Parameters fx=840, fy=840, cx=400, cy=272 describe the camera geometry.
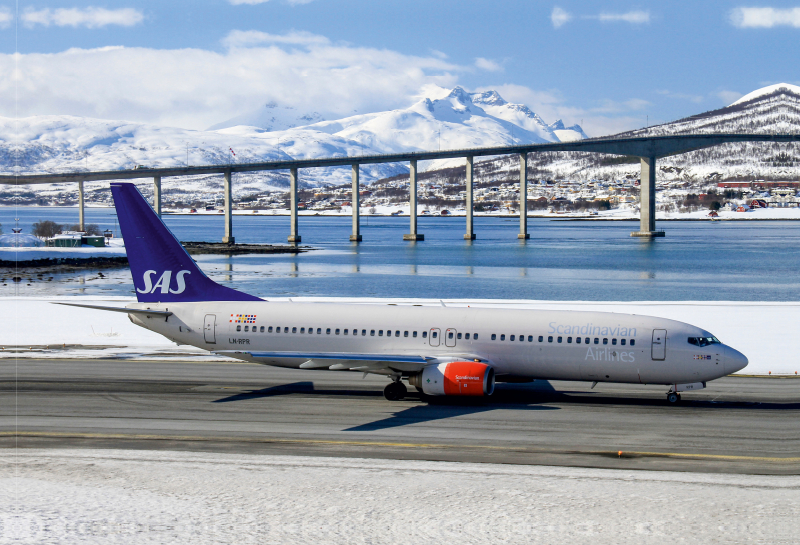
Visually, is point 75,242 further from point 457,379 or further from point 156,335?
point 457,379

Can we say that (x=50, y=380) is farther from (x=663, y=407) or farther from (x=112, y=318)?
(x=663, y=407)

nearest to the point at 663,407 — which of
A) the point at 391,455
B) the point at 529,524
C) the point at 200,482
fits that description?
the point at 391,455

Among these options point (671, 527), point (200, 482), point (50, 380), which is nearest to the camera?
point (671, 527)

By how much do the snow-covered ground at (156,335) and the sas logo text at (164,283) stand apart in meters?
7.99

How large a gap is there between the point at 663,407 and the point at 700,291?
3159 inches

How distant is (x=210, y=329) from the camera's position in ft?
129

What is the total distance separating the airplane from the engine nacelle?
0.04 m

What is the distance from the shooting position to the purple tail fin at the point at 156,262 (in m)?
A: 40.9

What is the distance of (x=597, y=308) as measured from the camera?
7062 centimetres

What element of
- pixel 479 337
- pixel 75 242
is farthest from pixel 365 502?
pixel 75 242

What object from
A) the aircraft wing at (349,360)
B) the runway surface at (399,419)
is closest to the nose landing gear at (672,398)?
the runway surface at (399,419)

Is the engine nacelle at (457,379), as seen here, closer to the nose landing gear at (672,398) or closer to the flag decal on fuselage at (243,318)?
the nose landing gear at (672,398)

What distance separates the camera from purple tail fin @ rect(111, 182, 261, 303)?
4094 cm

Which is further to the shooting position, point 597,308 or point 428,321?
point 597,308
